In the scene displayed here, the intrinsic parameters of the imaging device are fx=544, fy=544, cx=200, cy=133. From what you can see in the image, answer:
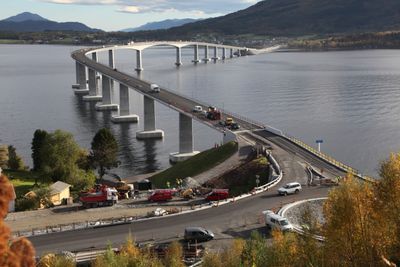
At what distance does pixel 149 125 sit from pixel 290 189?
46554 millimetres

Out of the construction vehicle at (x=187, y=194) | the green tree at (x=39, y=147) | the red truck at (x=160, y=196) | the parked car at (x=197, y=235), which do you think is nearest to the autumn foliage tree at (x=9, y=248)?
the parked car at (x=197, y=235)

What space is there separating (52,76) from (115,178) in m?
114

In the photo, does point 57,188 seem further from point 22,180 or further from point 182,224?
point 182,224

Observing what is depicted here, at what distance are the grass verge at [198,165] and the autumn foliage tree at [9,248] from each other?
38.7m

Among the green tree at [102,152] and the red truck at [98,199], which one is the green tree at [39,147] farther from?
the red truck at [98,199]

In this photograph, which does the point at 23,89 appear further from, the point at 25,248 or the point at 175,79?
the point at 25,248

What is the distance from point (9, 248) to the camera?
7359 mm

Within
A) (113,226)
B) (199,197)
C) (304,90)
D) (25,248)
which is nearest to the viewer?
(25,248)

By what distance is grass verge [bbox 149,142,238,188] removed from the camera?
154 ft

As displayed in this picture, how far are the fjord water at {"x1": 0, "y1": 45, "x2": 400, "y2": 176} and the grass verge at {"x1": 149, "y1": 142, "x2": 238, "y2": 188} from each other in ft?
31.2

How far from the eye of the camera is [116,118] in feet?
292

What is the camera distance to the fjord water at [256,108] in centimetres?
6662

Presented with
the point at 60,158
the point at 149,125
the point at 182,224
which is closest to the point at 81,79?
the point at 149,125

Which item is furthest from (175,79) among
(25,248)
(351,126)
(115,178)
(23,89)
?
(25,248)
